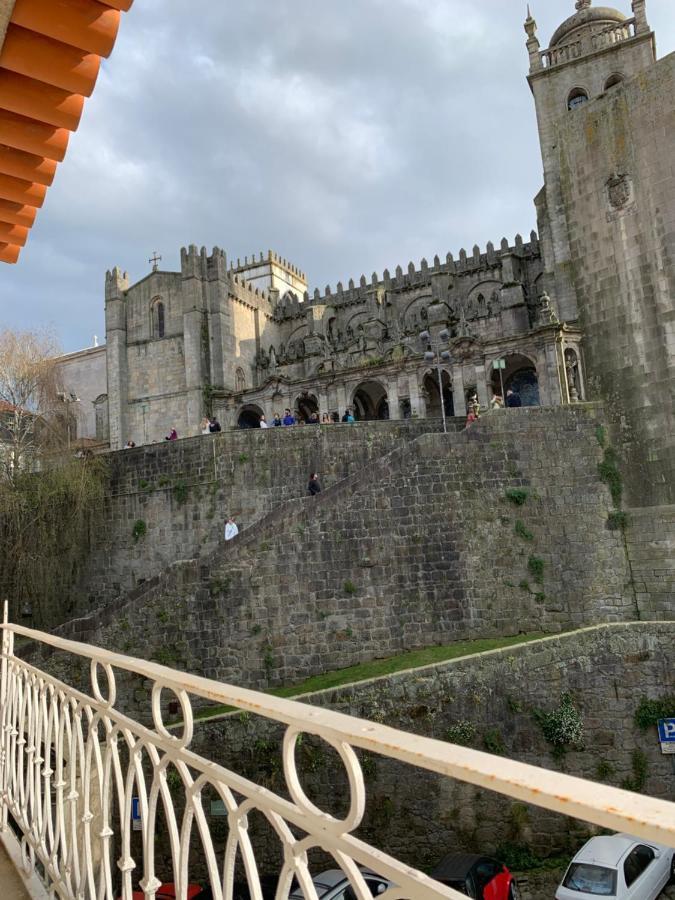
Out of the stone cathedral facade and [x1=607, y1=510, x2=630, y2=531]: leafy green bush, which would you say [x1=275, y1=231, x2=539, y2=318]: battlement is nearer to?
the stone cathedral facade

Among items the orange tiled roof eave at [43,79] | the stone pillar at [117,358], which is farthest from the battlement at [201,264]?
the orange tiled roof eave at [43,79]

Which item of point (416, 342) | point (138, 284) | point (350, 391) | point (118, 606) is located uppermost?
point (138, 284)

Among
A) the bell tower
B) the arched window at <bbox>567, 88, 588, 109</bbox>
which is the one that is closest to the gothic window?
the bell tower

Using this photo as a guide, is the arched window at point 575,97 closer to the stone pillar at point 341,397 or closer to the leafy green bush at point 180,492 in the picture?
the stone pillar at point 341,397

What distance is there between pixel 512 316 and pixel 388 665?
21595mm

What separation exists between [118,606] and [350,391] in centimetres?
1844

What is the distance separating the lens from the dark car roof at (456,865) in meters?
10.7

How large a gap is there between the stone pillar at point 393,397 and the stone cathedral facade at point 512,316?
6 centimetres

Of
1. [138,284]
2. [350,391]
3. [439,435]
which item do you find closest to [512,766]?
[439,435]

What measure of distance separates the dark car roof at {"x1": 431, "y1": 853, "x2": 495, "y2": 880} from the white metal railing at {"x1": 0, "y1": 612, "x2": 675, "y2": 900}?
8.60 meters

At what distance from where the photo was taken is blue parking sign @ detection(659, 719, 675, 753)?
43.2 feet

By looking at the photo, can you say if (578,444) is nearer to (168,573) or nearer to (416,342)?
(168,573)

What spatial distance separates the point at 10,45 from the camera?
9.56 feet

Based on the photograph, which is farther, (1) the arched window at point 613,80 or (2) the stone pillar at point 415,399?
(1) the arched window at point 613,80
